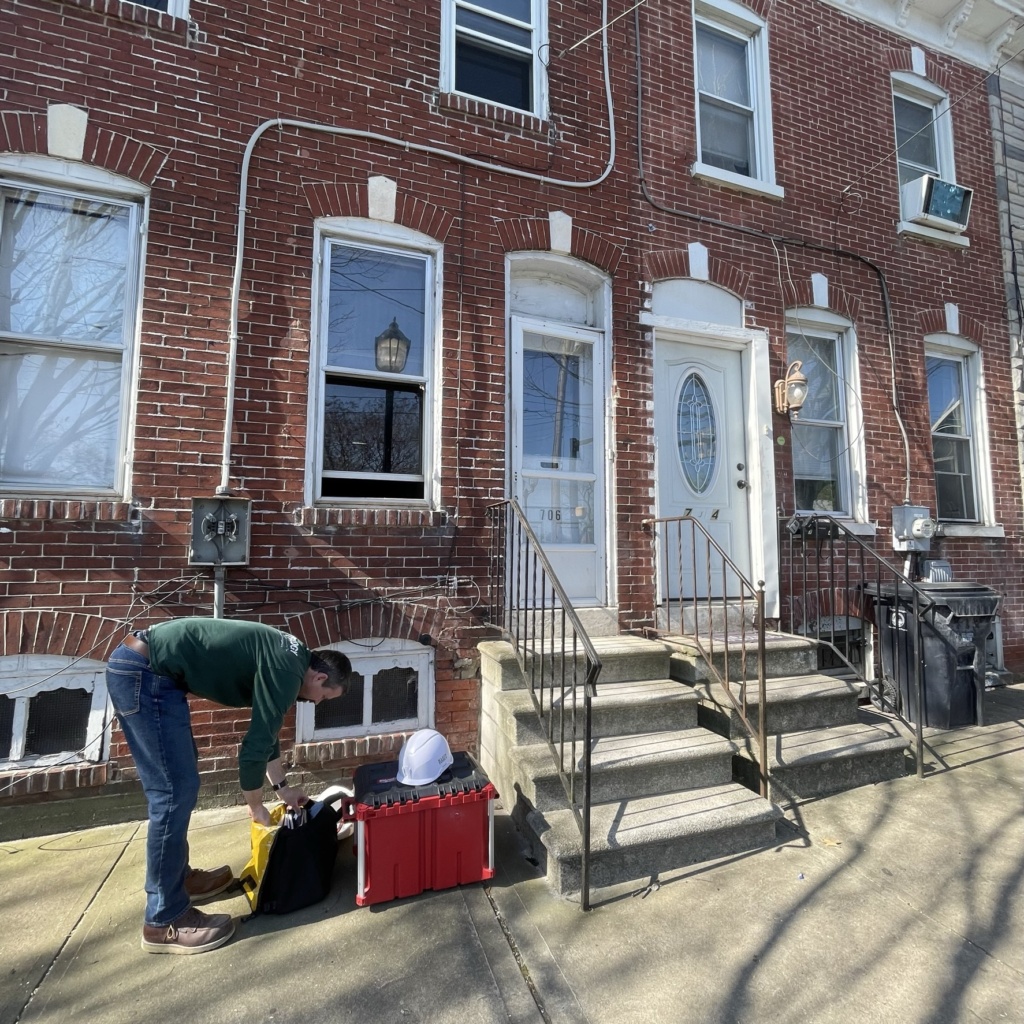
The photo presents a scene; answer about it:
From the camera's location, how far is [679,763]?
336 cm

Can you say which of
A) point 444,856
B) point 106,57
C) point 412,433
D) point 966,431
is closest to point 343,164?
point 106,57

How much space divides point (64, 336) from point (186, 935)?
331 cm

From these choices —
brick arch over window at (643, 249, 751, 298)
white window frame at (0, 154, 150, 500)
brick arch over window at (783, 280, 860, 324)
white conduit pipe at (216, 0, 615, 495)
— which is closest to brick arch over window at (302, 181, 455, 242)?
white conduit pipe at (216, 0, 615, 495)

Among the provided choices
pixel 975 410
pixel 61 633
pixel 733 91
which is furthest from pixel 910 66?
pixel 61 633

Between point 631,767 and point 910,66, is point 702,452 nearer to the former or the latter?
point 631,767

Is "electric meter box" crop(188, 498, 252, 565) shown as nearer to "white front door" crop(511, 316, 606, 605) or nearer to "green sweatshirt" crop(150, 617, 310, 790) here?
"green sweatshirt" crop(150, 617, 310, 790)

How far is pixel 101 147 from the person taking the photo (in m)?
3.78

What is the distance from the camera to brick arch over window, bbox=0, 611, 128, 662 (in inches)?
133

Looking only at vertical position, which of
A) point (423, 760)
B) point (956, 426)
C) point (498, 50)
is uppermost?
point (498, 50)

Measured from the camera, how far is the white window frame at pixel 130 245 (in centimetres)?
364

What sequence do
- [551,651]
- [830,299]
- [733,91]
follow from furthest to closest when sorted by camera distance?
[733,91] → [830,299] → [551,651]

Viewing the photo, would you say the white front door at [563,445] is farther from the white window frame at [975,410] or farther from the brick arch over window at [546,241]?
the white window frame at [975,410]

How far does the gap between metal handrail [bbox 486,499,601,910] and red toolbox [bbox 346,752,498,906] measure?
445 mm

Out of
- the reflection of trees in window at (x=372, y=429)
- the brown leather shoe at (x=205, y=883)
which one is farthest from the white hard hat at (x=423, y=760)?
the reflection of trees in window at (x=372, y=429)
